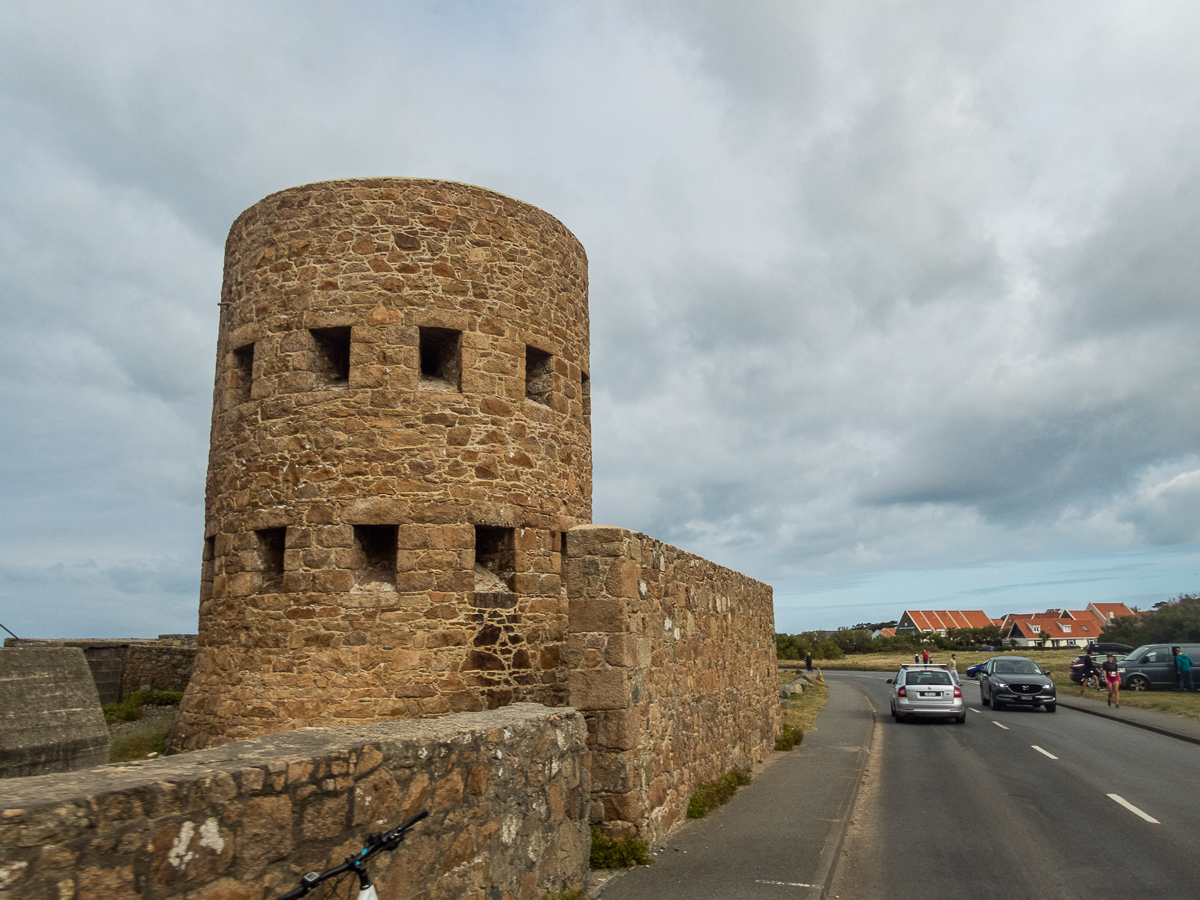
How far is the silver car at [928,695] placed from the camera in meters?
20.3

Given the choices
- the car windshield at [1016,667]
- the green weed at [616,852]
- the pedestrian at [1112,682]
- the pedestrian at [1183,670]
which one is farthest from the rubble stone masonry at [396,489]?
the pedestrian at [1183,670]

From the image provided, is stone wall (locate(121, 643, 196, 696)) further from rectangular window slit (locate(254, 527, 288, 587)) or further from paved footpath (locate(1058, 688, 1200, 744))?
paved footpath (locate(1058, 688, 1200, 744))

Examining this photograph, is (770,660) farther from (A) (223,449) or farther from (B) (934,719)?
(A) (223,449)

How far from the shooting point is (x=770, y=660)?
16438 mm

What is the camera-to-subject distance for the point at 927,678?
69.9 ft

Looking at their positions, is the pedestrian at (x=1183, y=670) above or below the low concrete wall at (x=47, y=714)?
below

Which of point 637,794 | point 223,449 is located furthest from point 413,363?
point 637,794

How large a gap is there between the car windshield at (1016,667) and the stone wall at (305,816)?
22.0 m

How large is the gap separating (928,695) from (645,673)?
15049 mm

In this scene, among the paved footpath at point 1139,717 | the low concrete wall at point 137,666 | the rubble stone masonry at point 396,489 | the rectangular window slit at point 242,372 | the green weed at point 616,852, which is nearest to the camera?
the green weed at point 616,852

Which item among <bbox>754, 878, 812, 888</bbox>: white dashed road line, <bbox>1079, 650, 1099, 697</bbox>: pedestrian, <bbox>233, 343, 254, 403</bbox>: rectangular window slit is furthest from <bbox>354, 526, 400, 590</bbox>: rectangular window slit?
<bbox>1079, 650, 1099, 697</bbox>: pedestrian

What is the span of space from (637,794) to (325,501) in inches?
199

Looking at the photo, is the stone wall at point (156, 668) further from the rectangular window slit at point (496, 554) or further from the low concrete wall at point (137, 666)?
the rectangular window slit at point (496, 554)

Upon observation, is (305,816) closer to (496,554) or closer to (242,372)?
(496,554)
